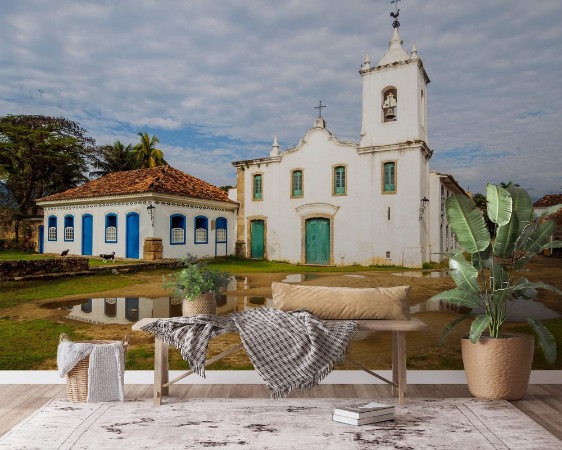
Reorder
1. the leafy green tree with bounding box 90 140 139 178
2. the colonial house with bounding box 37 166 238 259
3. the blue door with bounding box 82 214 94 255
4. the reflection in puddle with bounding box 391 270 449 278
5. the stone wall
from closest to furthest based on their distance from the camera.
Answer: the stone wall, the leafy green tree with bounding box 90 140 139 178, the reflection in puddle with bounding box 391 270 449 278, the colonial house with bounding box 37 166 238 259, the blue door with bounding box 82 214 94 255

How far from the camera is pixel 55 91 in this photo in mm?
6719

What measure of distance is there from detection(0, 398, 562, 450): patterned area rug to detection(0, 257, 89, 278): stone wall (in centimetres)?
421

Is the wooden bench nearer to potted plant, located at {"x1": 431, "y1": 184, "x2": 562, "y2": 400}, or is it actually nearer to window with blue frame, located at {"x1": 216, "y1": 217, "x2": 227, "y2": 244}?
potted plant, located at {"x1": 431, "y1": 184, "x2": 562, "y2": 400}

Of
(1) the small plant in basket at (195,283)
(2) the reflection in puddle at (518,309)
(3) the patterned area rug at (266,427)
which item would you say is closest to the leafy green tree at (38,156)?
(1) the small plant in basket at (195,283)

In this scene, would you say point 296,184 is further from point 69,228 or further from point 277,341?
point 277,341

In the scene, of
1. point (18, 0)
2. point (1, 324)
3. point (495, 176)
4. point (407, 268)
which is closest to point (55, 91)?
point (18, 0)

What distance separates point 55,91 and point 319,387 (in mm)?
5597

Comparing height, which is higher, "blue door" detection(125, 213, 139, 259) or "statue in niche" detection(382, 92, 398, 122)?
"statue in niche" detection(382, 92, 398, 122)

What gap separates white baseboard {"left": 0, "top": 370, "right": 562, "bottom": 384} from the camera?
319 cm

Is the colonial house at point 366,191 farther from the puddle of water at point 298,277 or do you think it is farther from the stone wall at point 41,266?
the stone wall at point 41,266

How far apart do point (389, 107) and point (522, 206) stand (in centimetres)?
771

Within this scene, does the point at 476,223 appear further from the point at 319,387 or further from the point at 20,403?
the point at 20,403

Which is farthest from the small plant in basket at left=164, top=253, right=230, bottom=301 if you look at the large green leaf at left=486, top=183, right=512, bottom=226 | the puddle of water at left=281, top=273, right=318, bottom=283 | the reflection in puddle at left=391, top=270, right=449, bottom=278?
the reflection in puddle at left=391, top=270, right=449, bottom=278

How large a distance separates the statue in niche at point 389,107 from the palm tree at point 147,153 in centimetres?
470
